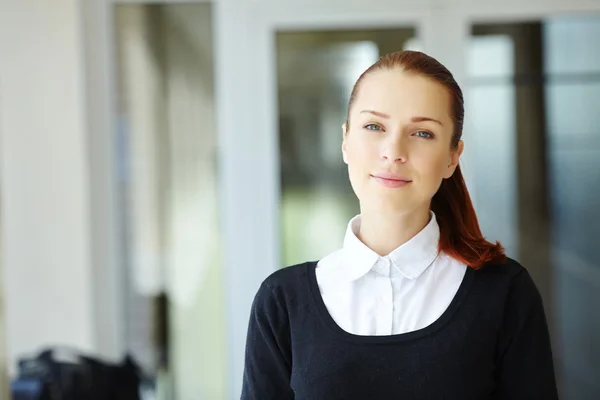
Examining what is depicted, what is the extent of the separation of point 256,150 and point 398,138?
2353 millimetres

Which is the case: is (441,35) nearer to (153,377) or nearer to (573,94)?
(573,94)

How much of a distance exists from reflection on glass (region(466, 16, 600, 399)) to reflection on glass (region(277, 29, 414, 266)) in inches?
16.3

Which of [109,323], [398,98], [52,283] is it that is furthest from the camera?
[109,323]

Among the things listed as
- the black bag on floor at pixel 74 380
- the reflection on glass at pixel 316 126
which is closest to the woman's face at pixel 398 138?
the black bag on floor at pixel 74 380

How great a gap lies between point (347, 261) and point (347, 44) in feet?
7.54

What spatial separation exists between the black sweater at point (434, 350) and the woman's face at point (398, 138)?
0.43 feet

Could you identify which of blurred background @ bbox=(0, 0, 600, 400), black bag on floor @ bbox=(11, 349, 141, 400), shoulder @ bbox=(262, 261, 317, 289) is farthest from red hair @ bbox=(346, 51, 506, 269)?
blurred background @ bbox=(0, 0, 600, 400)

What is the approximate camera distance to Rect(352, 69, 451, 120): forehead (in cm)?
82

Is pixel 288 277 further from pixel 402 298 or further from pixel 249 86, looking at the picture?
pixel 249 86

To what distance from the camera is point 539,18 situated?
3.16 m

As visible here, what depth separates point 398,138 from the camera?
2.69 feet

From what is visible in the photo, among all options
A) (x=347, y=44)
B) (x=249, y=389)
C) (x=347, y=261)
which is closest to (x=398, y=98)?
(x=347, y=261)

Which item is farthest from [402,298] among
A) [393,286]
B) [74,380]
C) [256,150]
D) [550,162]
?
[550,162]

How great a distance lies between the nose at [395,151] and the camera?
818 mm
